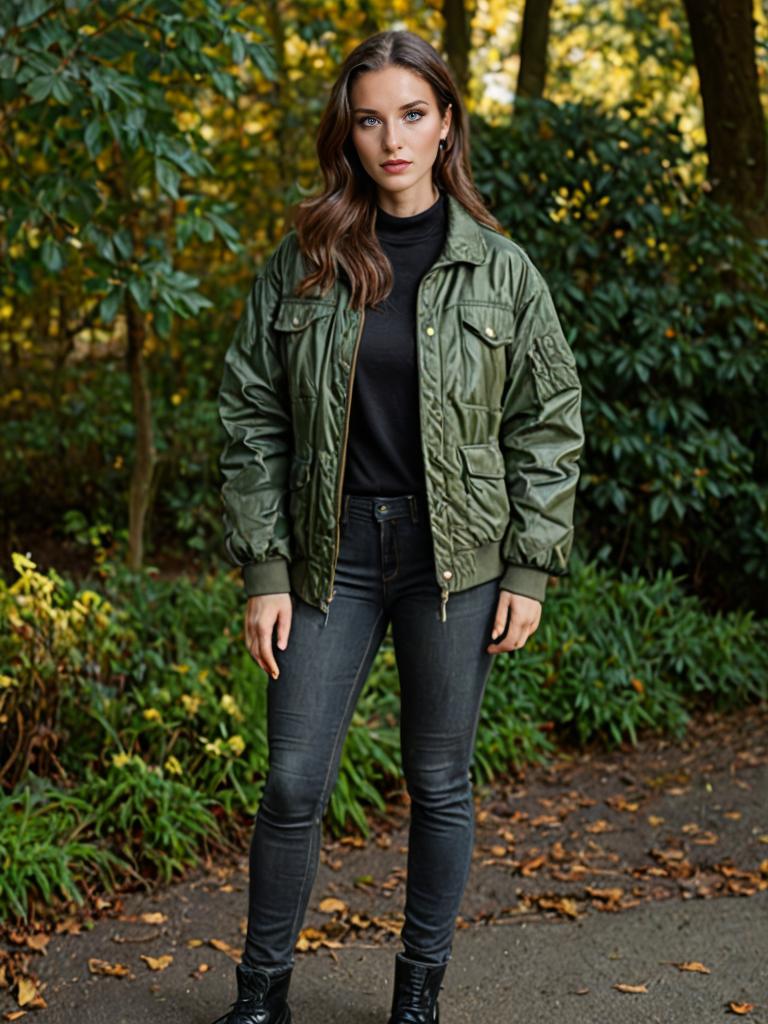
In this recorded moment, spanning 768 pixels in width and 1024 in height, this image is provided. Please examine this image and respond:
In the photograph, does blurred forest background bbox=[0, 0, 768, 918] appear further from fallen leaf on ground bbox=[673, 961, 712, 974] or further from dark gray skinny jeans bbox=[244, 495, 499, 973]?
fallen leaf on ground bbox=[673, 961, 712, 974]

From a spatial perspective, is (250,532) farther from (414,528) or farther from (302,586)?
(414,528)

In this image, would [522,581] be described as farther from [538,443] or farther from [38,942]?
[38,942]

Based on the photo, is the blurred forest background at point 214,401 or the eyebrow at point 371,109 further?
the blurred forest background at point 214,401

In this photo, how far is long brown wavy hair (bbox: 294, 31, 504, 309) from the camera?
9.06 feet

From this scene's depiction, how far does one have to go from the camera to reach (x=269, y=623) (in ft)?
9.34

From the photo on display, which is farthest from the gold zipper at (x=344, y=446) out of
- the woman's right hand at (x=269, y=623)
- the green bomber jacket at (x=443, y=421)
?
the woman's right hand at (x=269, y=623)

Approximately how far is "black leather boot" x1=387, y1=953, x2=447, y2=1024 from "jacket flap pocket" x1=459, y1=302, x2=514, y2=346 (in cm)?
145

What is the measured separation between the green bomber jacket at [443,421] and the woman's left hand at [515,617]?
0.9 inches

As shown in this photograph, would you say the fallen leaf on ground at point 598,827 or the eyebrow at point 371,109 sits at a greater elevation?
the eyebrow at point 371,109

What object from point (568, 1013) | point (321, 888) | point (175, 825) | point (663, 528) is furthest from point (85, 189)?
point (663, 528)

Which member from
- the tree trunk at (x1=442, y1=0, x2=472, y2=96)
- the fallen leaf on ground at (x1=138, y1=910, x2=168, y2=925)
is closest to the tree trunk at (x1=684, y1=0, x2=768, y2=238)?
the tree trunk at (x1=442, y1=0, x2=472, y2=96)

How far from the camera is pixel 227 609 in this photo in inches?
221

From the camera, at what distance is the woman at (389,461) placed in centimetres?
A: 278

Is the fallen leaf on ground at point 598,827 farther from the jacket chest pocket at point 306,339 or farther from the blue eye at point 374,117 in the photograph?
the blue eye at point 374,117
